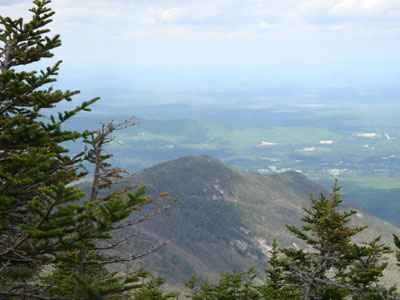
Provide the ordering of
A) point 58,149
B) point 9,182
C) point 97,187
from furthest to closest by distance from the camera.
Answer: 1. point 97,187
2. point 58,149
3. point 9,182

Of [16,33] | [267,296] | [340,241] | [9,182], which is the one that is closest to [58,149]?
[9,182]

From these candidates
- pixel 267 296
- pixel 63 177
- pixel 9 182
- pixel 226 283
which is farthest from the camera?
pixel 226 283

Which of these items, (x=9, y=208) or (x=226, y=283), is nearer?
(x=9, y=208)

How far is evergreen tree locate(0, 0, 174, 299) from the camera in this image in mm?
13289

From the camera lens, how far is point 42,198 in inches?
619

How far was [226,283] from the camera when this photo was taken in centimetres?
3434

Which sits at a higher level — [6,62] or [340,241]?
[6,62]

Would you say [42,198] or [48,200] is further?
[42,198]

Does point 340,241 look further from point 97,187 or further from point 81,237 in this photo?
point 81,237

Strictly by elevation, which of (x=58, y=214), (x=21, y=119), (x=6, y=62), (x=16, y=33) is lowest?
(x=58, y=214)

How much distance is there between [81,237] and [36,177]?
234cm

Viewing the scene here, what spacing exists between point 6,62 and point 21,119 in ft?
14.8

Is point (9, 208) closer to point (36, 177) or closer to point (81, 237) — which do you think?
point (36, 177)

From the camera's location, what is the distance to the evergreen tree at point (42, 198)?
13289 mm
